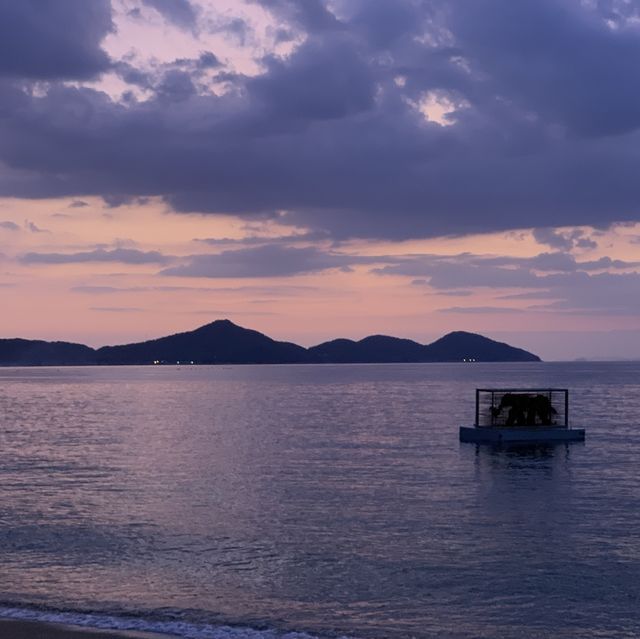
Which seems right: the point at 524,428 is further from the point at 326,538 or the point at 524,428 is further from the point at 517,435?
the point at 326,538

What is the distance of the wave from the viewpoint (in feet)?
58.6

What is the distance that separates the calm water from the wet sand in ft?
2.77

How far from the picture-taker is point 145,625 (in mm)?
18391

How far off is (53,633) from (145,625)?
204 centimetres

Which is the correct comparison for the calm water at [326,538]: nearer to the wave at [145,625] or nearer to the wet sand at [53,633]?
the wave at [145,625]

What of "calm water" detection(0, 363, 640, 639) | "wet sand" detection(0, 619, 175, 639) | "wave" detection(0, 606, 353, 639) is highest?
"wet sand" detection(0, 619, 175, 639)

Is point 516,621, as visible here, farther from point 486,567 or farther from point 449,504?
point 449,504

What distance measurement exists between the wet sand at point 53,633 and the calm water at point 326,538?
2.77ft

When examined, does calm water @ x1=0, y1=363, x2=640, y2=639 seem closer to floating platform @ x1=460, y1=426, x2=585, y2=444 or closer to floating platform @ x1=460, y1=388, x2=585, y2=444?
floating platform @ x1=460, y1=426, x2=585, y2=444

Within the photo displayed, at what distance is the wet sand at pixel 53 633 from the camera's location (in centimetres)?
1698

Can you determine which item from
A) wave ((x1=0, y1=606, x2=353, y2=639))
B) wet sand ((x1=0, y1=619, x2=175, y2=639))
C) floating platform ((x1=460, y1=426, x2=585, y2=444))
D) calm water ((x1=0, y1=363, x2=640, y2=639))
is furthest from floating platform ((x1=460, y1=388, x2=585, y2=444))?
wet sand ((x1=0, y1=619, x2=175, y2=639))

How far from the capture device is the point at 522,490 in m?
42.5

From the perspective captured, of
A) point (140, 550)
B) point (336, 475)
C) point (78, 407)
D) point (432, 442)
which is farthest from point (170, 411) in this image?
point (140, 550)

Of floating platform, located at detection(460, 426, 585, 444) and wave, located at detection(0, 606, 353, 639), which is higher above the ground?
floating platform, located at detection(460, 426, 585, 444)
